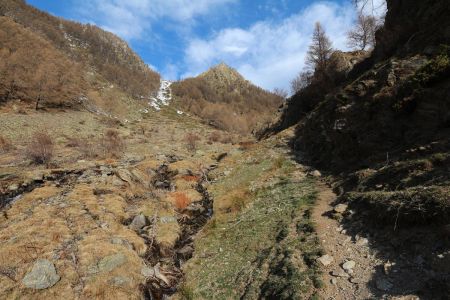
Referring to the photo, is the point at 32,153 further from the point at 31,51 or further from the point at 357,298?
the point at 31,51

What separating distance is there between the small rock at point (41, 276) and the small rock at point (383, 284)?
1005 cm

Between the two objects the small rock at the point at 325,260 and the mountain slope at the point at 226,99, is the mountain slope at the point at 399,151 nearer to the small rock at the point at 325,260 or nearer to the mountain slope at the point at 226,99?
the small rock at the point at 325,260

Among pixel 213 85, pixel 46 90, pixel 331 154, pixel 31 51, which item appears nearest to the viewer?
pixel 331 154

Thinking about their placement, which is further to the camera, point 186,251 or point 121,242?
point 186,251

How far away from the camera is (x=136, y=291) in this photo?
11.1 metres

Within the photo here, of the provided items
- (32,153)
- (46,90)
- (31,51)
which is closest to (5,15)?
(31,51)

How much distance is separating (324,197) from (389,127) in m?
5.27

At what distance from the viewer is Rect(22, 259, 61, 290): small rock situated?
10.8m

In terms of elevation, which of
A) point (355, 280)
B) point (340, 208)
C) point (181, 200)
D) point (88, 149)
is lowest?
point (355, 280)

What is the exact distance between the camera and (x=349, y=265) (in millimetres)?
8922

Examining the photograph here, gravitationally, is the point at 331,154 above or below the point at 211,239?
above

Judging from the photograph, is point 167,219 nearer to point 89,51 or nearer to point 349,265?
point 349,265

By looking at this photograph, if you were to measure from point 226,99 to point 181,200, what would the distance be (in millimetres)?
132686

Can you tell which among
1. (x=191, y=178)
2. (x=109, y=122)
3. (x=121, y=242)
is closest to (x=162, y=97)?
(x=109, y=122)
